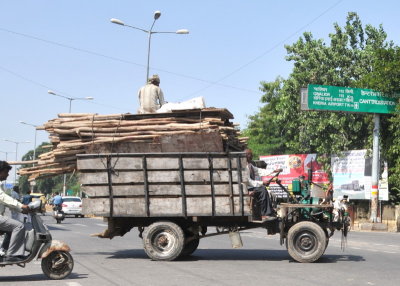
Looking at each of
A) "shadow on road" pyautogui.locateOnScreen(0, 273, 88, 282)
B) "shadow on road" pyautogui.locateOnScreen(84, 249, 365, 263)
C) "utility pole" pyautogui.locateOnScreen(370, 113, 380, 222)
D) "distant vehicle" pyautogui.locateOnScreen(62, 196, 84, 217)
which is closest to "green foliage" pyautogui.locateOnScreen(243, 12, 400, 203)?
"utility pole" pyautogui.locateOnScreen(370, 113, 380, 222)

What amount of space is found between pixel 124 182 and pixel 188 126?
5.13 feet

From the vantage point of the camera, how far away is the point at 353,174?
38.4m

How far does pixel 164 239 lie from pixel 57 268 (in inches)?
133

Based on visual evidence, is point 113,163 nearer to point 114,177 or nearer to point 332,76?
point 114,177

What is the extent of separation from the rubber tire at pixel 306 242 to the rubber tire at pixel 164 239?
201cm

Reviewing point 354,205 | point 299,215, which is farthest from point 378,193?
point 299,215

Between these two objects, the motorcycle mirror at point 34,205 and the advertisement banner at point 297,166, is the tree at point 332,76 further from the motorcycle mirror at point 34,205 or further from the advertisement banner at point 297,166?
the motorcycle mirror at point 34,205

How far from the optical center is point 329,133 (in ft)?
131

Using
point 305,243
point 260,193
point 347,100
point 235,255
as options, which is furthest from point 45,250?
point 347,100

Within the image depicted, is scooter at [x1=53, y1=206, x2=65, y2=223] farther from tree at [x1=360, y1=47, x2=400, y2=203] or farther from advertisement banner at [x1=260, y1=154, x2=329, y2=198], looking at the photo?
tree at [x1=360, y1=47, x2=400, y2=203]

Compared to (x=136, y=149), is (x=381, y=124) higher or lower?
higher

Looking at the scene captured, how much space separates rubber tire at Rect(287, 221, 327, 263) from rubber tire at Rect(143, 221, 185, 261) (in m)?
2.01

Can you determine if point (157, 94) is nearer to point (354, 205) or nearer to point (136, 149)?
point (136, 149)

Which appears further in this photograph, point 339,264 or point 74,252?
point 74,252
